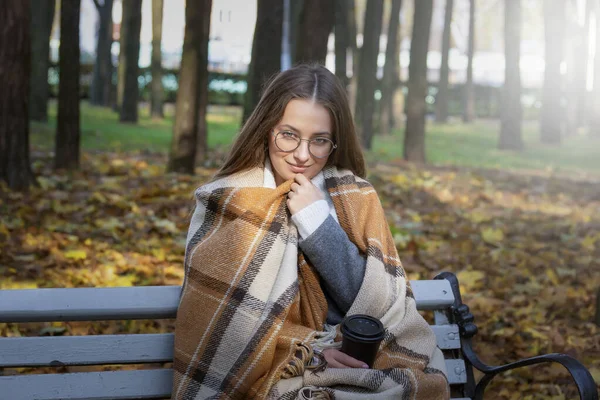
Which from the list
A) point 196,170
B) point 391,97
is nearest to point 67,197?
point 196,170

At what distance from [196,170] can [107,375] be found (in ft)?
23.3

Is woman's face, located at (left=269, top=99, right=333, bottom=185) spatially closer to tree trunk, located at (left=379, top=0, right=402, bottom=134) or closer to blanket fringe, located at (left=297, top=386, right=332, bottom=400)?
blanket fringe, located at (left=297, top=386, right=332, bottom=400)

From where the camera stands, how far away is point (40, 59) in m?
11.8

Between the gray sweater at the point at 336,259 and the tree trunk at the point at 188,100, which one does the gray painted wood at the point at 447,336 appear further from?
the tree trunk at the point at 188,100

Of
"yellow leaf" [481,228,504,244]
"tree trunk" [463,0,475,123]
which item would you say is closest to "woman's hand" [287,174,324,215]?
"yellow leaf" [481,228,504,244]

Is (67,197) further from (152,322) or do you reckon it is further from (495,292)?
(495,292)

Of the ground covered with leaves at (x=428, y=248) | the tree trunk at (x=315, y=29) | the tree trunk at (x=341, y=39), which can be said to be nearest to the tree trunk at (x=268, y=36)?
the tree trunk at (x=315, y=29)

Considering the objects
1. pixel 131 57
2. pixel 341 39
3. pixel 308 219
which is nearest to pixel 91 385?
pixel 308 219

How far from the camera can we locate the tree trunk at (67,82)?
309 inches

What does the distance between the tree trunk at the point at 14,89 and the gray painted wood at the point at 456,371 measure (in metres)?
4.88

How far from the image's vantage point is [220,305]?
2.07 meters

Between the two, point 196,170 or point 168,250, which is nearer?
point 168,250

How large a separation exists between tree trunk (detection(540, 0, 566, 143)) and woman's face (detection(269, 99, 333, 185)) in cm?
1376

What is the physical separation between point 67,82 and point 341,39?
6.55 metres
